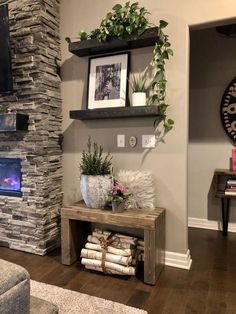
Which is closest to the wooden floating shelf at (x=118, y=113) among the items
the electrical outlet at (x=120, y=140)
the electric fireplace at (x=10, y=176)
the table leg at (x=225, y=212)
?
the electrical outlet at (x=120, y=140)

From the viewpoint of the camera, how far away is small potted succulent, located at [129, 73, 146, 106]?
7.64ft

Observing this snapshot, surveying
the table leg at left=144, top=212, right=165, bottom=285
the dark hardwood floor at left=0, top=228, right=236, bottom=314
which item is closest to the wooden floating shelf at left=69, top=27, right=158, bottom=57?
the table leg at left=144, top=212, right=165, bottom=285

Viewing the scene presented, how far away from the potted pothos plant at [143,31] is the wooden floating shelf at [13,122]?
0.97m

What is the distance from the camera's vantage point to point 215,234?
325 cm

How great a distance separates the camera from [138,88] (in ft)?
7.78

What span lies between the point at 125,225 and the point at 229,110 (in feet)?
6.82

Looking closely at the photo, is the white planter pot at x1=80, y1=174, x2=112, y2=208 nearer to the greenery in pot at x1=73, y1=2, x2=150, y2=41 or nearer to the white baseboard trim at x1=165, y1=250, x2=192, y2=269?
the white baseboard trim at x1=165, y1=250, x2=192, y2=269

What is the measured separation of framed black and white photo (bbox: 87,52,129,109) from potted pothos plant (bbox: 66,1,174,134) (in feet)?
0.73

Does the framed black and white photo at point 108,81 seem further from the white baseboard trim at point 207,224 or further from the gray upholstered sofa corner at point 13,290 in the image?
the white baseboard trim at point 207,224

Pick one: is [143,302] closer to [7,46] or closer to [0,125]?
[0,125]

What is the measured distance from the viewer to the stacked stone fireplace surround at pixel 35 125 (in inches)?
101

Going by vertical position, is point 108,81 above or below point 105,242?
above

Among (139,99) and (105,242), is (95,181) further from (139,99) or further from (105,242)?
(139,99)

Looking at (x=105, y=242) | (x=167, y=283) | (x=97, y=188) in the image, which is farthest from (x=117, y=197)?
(x=167, y=283)
